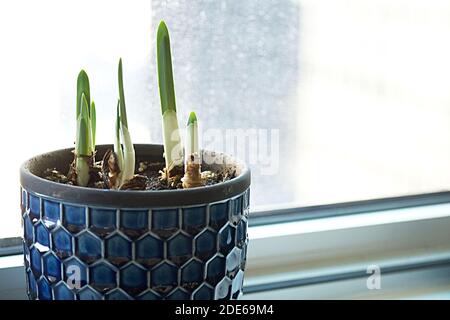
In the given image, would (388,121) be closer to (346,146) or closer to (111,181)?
(346,146)

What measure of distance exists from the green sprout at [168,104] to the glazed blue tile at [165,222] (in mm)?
86

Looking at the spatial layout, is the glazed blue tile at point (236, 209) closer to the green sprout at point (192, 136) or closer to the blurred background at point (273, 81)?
the green sprout at point (192, 136)

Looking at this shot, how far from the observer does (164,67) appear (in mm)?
558

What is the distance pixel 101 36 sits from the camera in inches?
28.3

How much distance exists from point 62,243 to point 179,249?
3.1 inches

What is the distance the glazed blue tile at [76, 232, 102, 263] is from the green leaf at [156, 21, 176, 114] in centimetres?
13

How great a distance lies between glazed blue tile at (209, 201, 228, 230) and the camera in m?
0.51

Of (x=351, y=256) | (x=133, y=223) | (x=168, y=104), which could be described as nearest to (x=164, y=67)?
(x=168, y=104)

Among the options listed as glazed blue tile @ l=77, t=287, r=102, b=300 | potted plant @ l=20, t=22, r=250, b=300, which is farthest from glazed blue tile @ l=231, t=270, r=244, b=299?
glazed blue tile @ l=77, t=287, r=102, b=300

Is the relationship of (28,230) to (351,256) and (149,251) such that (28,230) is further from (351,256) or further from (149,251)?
(351,256)

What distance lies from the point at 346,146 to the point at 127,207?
16.6 inches

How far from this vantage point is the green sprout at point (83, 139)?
1.80ft

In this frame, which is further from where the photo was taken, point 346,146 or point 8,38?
point 346,146

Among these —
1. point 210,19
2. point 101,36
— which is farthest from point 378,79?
point 101,36
